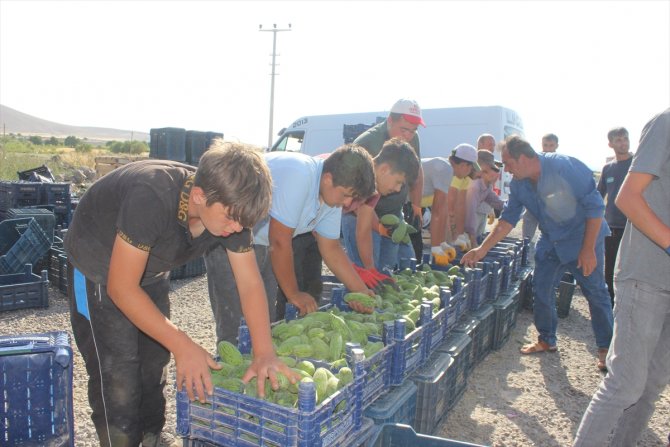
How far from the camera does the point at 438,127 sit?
11.3 metres

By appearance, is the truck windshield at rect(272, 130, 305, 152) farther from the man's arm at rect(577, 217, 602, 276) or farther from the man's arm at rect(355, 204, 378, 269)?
the man's arm at rect(577, 217, 602, 276)

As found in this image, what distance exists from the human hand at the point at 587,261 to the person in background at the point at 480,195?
6.25 feet

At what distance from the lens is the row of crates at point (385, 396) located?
1799 mm

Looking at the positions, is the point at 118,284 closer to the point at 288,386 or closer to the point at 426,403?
the point at 288,386

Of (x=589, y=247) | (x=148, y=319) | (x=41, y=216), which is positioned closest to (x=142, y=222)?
(x=148, y=319)

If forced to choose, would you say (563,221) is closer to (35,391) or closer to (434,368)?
(434,368)

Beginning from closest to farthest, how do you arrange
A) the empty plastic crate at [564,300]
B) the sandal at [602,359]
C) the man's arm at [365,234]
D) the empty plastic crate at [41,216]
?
the man's arm at [365,234] < the sandal at [602,359] < the empty plastic crate at [564,300] < the empty plastic crate at [41,216]

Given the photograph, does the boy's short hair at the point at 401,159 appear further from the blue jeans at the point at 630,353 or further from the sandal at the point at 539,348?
the sandal at the point at 539,348

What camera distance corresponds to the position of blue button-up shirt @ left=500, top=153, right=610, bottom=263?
4332 millimetres

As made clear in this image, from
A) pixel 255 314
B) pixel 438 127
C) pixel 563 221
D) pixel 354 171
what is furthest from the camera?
pixel 438 127

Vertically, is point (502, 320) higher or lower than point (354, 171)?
lower

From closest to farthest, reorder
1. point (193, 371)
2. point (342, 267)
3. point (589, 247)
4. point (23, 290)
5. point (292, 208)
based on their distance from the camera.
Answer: point (193, 371)
point (292, 208)
point (342, 267)
point (589, 247)
point (23, 290)

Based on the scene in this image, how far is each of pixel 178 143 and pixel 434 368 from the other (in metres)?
8.49

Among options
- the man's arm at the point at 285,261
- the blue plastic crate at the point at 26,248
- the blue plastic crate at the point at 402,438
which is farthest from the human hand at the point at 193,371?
the blue plastic crate at the point at 26,248
